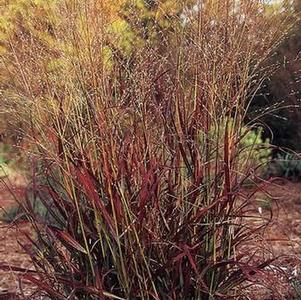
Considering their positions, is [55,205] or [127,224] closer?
[127,224]

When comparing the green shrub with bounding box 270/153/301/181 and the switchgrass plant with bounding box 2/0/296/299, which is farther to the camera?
the green shrub with bounding box 270/153/301/181

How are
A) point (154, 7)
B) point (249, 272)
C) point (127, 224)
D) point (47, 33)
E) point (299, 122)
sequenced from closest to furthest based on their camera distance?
1. point (127, 224)
2. point (249, 272)
3. point (47, 33)
4. point (154, 7)
5. point (299, 122)

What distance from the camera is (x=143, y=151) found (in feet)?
10.8

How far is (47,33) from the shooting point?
376 centimetres

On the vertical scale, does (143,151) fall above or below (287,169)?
above

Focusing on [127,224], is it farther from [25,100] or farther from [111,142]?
[25,100]

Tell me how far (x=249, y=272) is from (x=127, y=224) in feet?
2.14

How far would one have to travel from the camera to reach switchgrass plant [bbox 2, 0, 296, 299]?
3176 millimetres

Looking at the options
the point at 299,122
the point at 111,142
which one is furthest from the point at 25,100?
the point at 299,122

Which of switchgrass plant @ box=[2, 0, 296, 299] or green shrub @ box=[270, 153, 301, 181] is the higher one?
switchgrass plant @ box=[2, 0, 296, 299]

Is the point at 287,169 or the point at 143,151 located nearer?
the point at 143,151

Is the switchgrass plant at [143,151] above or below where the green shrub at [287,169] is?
above

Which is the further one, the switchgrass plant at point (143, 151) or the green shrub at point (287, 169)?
the green shrub at point (287, 169)

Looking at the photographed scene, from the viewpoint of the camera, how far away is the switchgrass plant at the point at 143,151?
3.18m
